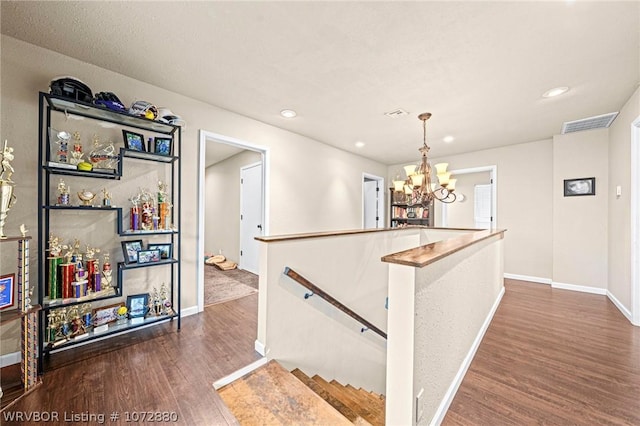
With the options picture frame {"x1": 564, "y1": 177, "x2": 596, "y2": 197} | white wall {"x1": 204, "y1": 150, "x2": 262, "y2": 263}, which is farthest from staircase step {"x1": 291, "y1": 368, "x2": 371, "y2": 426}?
picture frame {"x1": 564, "y1": 177, "x2": 596, "y2": 197}

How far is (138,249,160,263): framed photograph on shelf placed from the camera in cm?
233

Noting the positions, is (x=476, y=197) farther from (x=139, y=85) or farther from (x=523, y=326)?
(x=139, y=85)

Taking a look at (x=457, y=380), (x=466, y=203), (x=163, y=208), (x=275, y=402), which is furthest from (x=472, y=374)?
(x=466, y=203)

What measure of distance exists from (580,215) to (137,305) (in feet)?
20.1

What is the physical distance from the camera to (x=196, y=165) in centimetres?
288

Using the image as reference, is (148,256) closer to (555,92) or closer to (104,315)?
(104,315)

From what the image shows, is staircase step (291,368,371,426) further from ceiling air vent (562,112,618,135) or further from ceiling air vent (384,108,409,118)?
ceiling air vent (562,112,618,135)

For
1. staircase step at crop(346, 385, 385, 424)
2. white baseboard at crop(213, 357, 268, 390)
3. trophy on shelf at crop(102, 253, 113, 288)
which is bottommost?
staircase step at crop(346, 385, 385, 424)

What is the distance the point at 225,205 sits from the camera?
5.91m

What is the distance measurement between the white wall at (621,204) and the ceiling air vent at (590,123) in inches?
2.9

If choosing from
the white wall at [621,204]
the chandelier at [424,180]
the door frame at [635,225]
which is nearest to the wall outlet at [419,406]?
the chandelier at [424,180]

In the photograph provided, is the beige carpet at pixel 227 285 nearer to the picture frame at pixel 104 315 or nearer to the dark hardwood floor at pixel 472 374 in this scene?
the dark hardwood floor at pixel 472 374

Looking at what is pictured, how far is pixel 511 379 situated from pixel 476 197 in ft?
18.1

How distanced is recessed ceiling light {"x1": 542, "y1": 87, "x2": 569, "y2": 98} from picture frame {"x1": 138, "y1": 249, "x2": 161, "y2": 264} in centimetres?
438
